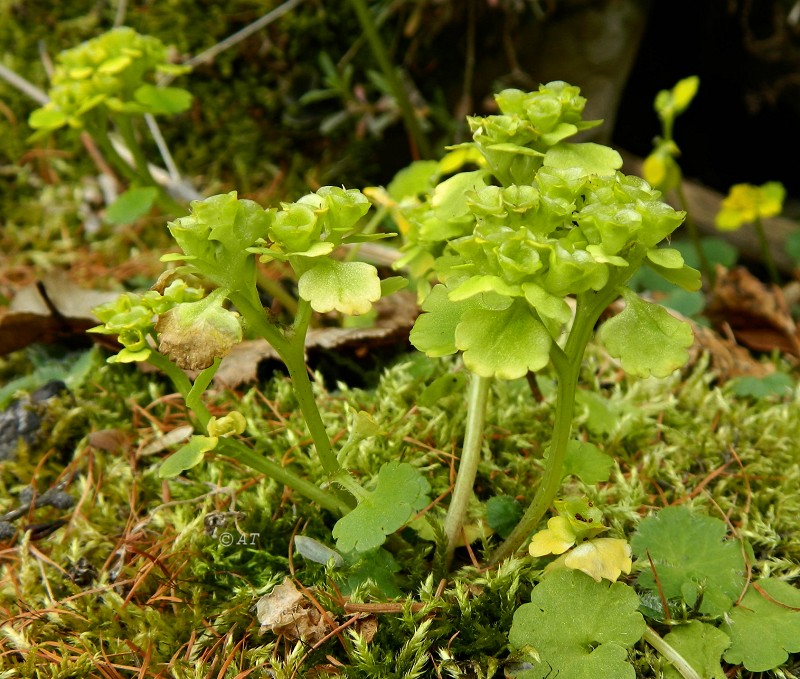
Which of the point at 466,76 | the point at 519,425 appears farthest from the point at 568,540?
the point at 466,76

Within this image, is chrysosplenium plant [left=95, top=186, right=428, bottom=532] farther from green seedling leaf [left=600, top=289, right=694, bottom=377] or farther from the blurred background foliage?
the blurred background foliage

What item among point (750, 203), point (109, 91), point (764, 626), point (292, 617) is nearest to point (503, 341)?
point (292, 617)

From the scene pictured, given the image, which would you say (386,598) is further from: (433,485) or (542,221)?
(542,221)

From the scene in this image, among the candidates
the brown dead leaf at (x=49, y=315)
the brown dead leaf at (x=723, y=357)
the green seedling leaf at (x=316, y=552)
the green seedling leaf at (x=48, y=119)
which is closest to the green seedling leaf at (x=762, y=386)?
the brown dead leaf at (x=723, y=357)

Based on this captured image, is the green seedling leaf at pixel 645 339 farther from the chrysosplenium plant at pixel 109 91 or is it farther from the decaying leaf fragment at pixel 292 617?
the chrysosplenium plant at pixel 109 91

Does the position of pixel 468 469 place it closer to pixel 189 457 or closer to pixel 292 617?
pixel 292 617

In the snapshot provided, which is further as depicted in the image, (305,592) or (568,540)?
(305,592)

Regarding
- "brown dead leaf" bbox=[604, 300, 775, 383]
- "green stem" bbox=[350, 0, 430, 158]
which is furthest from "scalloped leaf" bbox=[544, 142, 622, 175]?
"green stem" bbox=[350, 0, 430, 158]
